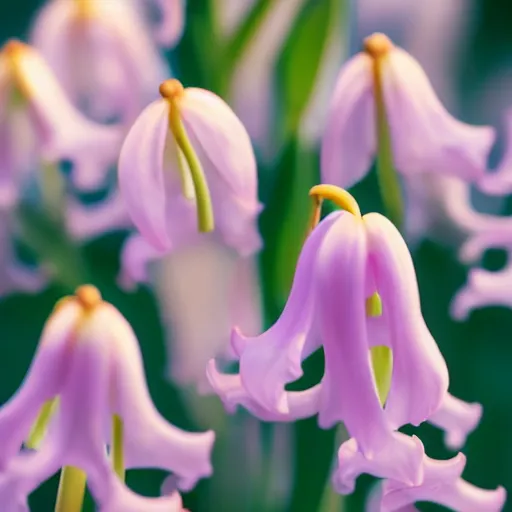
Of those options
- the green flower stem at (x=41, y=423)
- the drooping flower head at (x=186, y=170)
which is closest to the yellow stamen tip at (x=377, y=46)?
the drooping flower head at (x=186, y=170)

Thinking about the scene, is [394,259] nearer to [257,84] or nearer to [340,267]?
[340,267]

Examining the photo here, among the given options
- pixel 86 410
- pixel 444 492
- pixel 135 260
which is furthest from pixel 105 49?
pixel 444 492

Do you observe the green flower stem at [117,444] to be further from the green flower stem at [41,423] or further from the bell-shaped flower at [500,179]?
the bell-shaped flower at [500,179]

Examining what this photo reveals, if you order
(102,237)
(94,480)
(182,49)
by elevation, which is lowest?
(94,480)

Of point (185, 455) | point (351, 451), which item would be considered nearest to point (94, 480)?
point (185, 455)

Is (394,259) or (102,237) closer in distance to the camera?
(394,259)

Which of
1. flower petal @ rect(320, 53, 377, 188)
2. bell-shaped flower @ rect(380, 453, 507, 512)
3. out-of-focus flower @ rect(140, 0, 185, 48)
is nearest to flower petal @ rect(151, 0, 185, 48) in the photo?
out-of-focus flower @ rect(140, 0, 185, 48)
